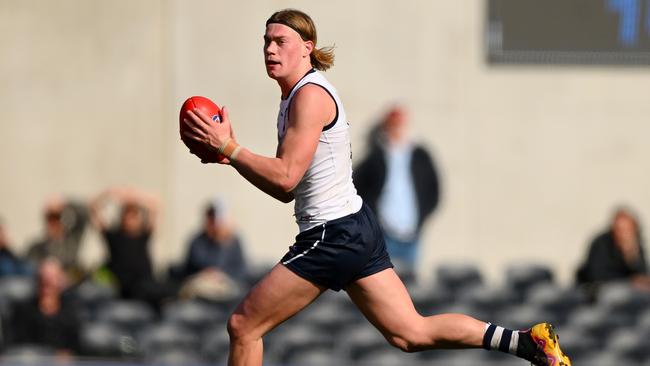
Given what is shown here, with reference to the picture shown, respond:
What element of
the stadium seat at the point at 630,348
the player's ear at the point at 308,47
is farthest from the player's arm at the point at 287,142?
the stadium seat at the point at 630,348

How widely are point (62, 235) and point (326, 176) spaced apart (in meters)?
7.08

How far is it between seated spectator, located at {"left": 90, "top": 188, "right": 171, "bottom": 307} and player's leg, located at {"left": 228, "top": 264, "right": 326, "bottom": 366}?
524cm

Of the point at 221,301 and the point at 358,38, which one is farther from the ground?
the point at 358,38

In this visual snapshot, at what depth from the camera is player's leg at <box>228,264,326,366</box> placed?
613cm

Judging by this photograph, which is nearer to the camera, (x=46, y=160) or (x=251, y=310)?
(x=251, y=310)

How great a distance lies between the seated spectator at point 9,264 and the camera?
11.6 metres

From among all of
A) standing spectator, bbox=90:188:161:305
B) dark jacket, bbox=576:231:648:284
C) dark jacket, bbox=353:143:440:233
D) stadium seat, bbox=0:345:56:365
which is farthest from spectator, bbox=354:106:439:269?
stadium seat, bbox=0:345:56:365

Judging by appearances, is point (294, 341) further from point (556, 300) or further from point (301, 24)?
point (301, 24)

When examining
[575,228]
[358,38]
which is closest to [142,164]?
[358,38]

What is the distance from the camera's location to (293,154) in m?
5.90

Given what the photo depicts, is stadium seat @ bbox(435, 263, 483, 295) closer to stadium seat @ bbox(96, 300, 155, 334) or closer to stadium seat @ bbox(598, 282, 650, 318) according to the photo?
stadium seat @ bbox(598, 282, 650, 318)

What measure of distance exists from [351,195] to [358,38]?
767 centimetres

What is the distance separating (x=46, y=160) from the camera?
44.9 feet

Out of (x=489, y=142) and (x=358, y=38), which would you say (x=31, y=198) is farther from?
(x=489, y=142)
